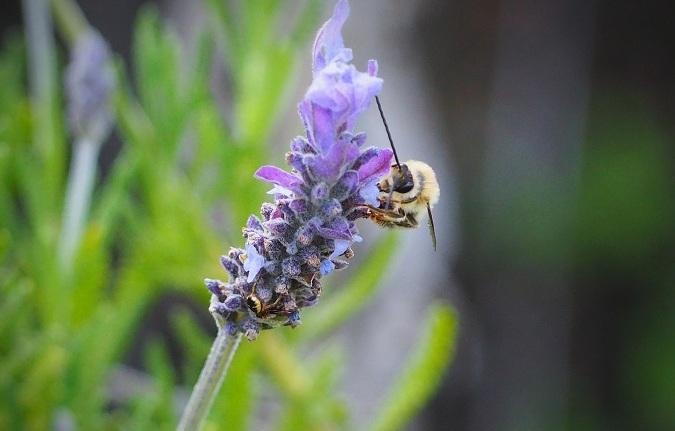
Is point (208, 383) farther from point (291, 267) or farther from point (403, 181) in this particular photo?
point (403, 181)

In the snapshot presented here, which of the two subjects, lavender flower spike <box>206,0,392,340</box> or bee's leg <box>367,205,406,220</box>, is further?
bee's leg <box>367,205,406,220</box>

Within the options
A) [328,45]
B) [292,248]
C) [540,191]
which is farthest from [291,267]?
[540,191]

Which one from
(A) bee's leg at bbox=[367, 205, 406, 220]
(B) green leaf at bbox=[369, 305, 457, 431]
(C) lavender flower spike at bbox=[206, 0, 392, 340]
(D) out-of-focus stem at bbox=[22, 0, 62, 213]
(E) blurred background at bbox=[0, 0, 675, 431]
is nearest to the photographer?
(C) lavender flower spike at bbox=[206, 0, 392, 340]

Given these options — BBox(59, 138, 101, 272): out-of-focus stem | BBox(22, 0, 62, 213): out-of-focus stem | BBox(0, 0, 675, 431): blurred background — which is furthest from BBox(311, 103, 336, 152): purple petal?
BBox(0, 0, 675, 431): blurred background

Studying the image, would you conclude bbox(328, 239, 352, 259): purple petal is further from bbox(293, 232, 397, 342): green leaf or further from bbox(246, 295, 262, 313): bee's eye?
bbox(293, 232, 397, 342): green leaf

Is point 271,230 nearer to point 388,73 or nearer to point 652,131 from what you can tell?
point 388,73

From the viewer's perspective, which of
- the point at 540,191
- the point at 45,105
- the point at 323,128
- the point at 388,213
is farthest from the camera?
the point at 540,191
